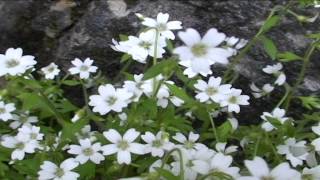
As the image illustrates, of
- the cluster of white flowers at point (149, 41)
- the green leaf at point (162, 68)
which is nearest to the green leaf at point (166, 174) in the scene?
the green leaf at point (162, 68)

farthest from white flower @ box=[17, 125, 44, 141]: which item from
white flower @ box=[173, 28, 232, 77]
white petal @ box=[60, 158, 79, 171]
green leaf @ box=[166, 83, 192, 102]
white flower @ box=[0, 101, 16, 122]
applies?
white flower @ box=[173, 28, 232, 77]

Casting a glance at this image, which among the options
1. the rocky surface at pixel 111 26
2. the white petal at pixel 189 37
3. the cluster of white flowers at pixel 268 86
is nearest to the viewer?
the white petal at pixel 189 37

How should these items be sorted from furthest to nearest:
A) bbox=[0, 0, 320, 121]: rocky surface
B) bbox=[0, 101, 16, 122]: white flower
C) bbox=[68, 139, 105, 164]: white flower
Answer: bbox=[0, 0, 320, 121]: rocky surface → bbox=[0, 101, 16, 122]: white flower → bbox=[68, 139, 105, 164]: white flower

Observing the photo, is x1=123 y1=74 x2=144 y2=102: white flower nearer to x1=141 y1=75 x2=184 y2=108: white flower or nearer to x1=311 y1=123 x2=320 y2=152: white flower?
x1=141 y1=75 x2=184 y2=108: white flower

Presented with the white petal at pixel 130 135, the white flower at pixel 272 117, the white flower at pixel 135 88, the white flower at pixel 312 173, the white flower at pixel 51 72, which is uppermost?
the white flower at pixel 51 72

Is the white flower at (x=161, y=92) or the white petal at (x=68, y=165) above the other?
the white flower at (x=161, y=92)

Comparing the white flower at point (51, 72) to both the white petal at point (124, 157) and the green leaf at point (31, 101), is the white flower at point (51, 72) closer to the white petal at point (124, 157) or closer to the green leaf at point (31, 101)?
the green leaf at point (31, 101)

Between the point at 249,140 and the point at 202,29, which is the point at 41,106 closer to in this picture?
the point at 249,140
